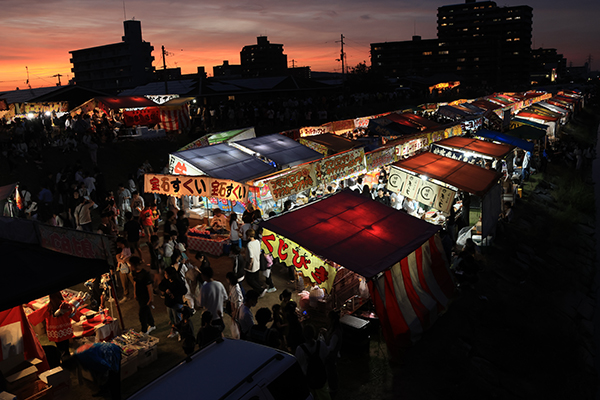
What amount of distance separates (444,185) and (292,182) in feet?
18.0

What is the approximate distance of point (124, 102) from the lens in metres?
27.1

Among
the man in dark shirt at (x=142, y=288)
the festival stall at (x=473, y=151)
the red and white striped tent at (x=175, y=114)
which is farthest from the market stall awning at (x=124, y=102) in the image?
the man in dark shirt at (x=142, y=288)

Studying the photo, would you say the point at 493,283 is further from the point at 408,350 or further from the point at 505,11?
the point at 505,11

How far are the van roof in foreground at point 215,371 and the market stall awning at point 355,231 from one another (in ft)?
12.8

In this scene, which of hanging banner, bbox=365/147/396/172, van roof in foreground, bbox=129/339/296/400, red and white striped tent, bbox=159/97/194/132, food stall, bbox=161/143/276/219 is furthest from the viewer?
red and white striped tent, bbox=159/97/194/132

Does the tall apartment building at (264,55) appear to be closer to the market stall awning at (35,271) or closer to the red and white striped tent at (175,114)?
the red and white striped tent at (175,114)

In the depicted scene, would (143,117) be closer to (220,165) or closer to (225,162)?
(225,162)

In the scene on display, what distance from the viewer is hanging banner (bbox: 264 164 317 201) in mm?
13432

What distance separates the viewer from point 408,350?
9859 millimetres

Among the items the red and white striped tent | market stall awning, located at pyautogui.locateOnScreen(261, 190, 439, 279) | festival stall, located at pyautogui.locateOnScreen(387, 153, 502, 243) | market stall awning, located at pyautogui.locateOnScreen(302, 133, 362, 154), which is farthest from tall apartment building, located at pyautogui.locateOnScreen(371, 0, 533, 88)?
market stall awning, located at pyautogui.locateOnScreen(261, 190, 439, 279)

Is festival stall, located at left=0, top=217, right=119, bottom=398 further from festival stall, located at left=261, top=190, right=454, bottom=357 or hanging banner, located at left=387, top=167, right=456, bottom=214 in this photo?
hanging banner, located at left=387, top=167, right=456, bottom=214

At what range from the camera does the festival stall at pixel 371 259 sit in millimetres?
9492

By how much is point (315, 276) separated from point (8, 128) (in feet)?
82.2

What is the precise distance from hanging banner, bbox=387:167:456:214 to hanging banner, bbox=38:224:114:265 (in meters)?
10.0
